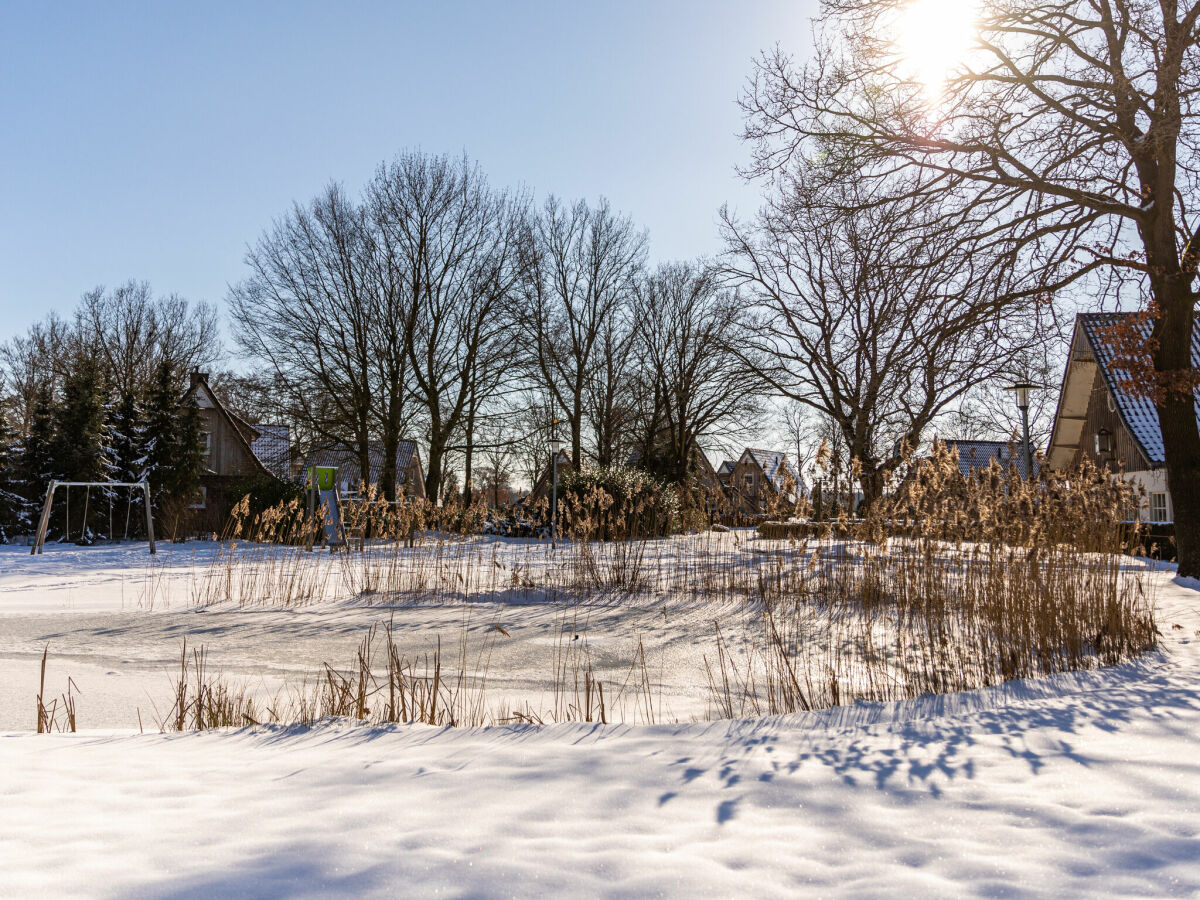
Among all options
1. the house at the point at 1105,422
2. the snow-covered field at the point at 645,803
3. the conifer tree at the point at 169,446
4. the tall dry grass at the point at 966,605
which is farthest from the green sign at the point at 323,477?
the house at the point at 1105,422

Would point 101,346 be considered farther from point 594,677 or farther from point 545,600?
point 594,677

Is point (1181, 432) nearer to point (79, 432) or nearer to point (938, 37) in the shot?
point (938, 37)

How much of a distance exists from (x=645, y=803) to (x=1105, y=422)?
24326mm

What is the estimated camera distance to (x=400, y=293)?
873 inches

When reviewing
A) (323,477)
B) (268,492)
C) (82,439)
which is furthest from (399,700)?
(82,439)

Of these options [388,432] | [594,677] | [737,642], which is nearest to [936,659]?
[737,642]

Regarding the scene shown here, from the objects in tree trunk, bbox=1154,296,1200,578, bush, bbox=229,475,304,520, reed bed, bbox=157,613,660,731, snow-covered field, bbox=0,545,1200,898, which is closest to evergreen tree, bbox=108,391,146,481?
bush, bbox=229,475,304,520

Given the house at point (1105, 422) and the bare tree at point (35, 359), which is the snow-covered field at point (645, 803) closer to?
the house at point (1105, 422)

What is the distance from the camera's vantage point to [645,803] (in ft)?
7.89

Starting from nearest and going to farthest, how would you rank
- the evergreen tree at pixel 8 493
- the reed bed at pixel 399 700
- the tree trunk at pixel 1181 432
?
the reed bed at pixel 399 700 < the tree trunk at pixel 1181 432 < the evergreen tree at pixel 8 493

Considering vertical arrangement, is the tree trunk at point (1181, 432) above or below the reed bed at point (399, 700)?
above

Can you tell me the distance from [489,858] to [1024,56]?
10.3 meters

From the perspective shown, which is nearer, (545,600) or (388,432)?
(545,600)

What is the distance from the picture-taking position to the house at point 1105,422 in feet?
61.8
